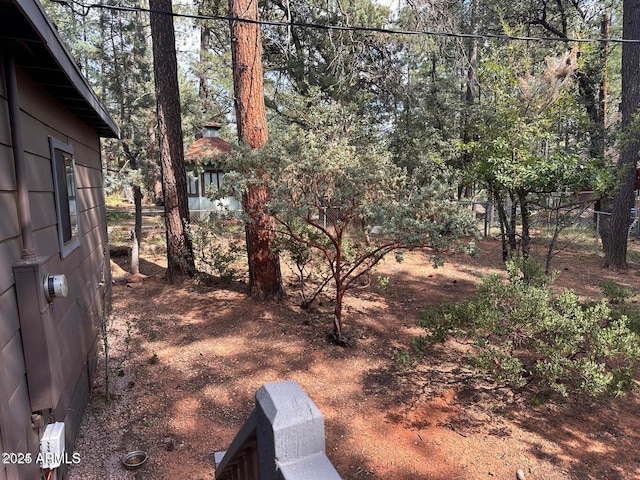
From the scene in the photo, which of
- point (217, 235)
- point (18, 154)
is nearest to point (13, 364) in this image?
point (18, 154)

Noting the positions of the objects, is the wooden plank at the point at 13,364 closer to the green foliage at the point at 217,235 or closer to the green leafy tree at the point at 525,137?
the green foliage at the point at 217,235

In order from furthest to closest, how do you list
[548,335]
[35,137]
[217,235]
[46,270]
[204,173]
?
[204,173]
[217,235]
[548,335]
[35,137]
[46,270]

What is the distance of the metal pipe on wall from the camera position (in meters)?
2.02

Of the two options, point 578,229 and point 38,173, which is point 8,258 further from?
point 578,229

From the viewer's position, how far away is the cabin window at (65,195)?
3078 mm

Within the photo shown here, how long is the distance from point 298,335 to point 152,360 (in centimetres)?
179

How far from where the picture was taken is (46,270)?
2.35 m

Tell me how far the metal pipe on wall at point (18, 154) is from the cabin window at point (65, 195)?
1.00 metres

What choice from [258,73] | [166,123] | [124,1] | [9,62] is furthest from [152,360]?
[124,1]

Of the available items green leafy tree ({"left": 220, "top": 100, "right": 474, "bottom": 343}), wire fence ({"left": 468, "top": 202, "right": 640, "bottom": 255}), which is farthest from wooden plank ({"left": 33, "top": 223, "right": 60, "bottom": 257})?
wire fence ({"left": 468, "top": 202, "right": 640, "bottom": 255})

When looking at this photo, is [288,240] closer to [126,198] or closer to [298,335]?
[298,335]

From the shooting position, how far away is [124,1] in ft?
41.0

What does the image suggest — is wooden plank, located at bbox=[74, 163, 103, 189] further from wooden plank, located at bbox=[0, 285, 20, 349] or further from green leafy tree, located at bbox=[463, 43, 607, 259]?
green leafy tree, located at bbox=[463, 43, 607, 259]

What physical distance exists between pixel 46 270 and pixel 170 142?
5.74 meters
